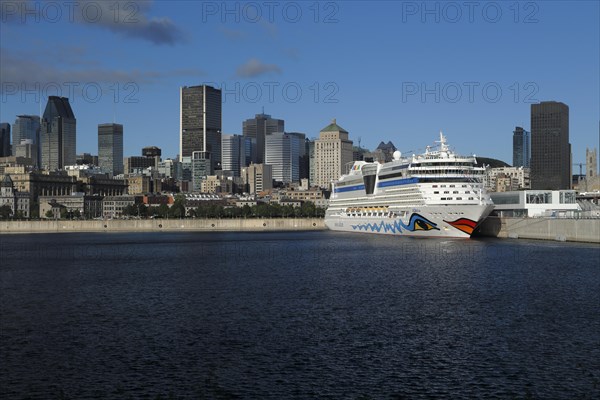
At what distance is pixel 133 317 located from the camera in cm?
4338

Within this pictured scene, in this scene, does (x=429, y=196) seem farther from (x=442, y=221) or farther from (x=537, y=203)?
(x=537, y=203)

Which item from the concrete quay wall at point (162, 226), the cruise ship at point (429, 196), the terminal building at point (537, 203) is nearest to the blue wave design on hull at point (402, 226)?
the cruise ship at point (429, 196)

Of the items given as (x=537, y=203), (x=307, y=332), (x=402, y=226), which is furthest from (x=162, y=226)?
(x=307, y=332)

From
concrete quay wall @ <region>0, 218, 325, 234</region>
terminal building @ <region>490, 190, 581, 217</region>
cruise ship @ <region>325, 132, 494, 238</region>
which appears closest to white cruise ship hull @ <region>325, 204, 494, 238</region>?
cruise ship @ <region>325, 132, 494, 238</region>

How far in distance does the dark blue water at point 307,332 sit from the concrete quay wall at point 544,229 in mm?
37627

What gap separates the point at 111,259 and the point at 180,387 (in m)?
63.6

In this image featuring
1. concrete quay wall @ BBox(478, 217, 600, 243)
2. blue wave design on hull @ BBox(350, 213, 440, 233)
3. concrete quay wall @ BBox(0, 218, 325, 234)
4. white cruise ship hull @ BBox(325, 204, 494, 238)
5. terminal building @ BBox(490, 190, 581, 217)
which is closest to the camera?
concrete quay wall @ BBox(478, 217, 600, 243)

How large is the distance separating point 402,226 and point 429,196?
10.7 meters

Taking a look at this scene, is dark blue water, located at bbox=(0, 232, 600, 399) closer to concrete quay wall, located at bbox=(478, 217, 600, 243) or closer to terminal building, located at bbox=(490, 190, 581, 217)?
concrete quay wall, located at bbox=(478, 217, 600, 243)

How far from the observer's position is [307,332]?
3803 centimetres

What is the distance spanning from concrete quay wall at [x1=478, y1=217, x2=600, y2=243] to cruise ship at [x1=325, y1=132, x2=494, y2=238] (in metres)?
10.2

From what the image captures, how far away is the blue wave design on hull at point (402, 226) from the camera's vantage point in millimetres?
114344

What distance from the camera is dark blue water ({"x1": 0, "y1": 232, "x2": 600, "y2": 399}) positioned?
28797 millimetres

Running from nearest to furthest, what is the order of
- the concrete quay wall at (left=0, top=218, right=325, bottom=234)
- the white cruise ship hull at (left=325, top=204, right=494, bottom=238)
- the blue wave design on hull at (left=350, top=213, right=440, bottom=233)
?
the white cruise ship hull at (left=325, top=204, right=494, bottom=238)
the blue wave design on hull at (left=350, top=213, right=440, bottom=233)
the concrete quay wall at (left=0, top=218, right=325, bottom=234)
